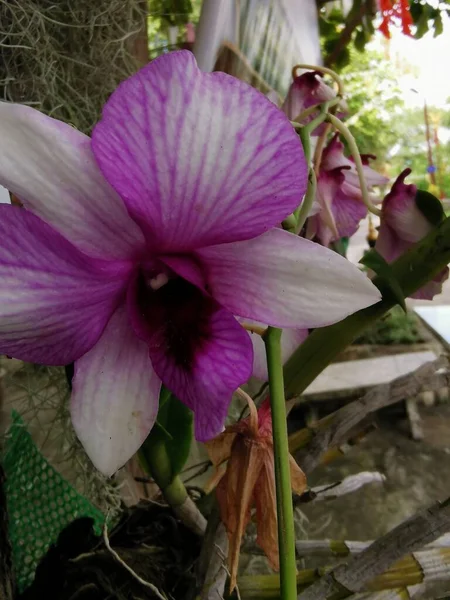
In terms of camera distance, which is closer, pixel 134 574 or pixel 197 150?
pixel 197 150

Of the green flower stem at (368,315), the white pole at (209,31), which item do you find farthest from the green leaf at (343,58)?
the green flower stem at (368,315)

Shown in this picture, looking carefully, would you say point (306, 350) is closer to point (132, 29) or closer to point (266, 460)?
point (266, 460)

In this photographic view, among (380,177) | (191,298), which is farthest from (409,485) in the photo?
(191,298)

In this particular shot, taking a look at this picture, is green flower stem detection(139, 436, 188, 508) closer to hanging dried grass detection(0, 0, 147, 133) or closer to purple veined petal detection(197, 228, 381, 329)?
purple veined petal detection(197, 228, 381, 329)

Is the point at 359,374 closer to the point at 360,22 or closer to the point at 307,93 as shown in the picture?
the point at 360,22

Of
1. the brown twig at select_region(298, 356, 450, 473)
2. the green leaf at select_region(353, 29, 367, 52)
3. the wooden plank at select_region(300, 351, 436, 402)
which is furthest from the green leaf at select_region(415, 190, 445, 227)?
the wooden plank at select_region(300, 351, 436, 402)

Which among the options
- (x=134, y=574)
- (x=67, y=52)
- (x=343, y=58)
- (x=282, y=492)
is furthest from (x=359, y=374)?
(x=282, y=492)
